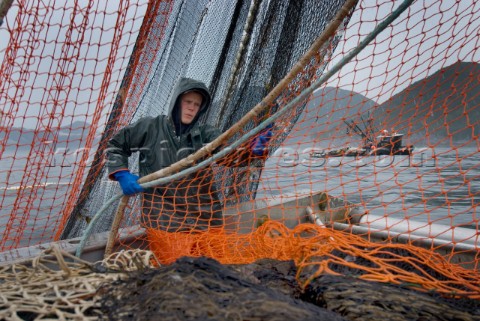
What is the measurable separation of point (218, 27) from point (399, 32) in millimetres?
2400

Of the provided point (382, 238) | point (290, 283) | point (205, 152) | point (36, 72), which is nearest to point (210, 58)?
point (36, 72)

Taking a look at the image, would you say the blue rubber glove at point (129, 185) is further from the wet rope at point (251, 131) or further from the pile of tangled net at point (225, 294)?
the pile of tangled net at point (225, 294)

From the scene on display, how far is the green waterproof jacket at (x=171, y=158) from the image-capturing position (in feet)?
9.64

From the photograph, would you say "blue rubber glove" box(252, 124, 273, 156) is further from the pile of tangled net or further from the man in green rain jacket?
the pile of tangled net

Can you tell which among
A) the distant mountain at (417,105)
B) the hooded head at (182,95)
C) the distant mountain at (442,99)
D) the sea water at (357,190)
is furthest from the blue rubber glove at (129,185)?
the distant mountain at (442,99)

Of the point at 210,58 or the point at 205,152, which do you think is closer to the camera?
the point at 205,152

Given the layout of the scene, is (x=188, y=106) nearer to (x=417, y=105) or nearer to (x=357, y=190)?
(x=417, y=105)

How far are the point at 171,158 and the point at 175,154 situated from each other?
0.17 feet

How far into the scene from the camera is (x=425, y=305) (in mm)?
1170

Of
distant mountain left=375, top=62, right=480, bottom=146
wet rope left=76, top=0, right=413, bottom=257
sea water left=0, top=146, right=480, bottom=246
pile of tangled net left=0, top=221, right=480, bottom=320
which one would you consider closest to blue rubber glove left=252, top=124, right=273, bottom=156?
sea water left=0, top=146, right=480, bottom=246

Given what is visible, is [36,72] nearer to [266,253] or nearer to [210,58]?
[210,58]

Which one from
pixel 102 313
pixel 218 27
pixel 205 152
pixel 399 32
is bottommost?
pixel 102 313

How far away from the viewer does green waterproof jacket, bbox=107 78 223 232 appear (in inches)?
116

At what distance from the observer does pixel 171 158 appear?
123 inches
